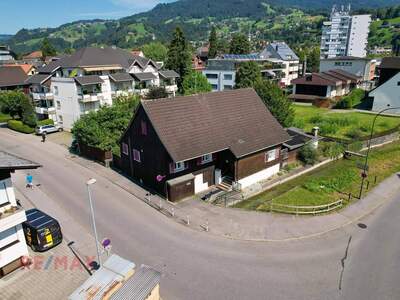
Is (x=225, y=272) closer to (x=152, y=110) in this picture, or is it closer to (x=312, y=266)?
(x=312, y=266)

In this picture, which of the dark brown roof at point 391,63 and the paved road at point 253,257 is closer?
the paved road at point 253,257

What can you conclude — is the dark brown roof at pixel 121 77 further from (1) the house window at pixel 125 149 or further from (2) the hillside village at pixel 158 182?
(1) the house window at pixel 125 149

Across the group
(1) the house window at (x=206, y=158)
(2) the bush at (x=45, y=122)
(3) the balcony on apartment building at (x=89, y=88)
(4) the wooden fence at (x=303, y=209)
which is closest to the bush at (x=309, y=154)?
(4) the wooden fence at (x=303, y=209)

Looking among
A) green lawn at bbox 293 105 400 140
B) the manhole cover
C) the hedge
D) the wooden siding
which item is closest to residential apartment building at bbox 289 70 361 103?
green lawn at bbox 293 105 400 140

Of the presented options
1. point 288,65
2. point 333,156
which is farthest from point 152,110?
point 288,65

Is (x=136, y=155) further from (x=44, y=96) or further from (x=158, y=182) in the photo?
(x=44, y=96)

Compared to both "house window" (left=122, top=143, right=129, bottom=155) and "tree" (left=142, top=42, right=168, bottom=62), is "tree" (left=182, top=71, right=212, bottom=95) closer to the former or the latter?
"house window" (left=122, top=143, right=129, bottom=155)

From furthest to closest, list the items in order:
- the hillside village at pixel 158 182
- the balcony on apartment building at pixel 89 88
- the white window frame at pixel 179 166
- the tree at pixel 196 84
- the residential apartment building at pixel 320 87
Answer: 1. the residential apartment building at pixel 320 87
2. the tree at pixel 196 84
3. the balcony on apartment building at pixel 89 88
4. the white window frame at pixel 179 166
5. the hillside village at pixel 158 182
